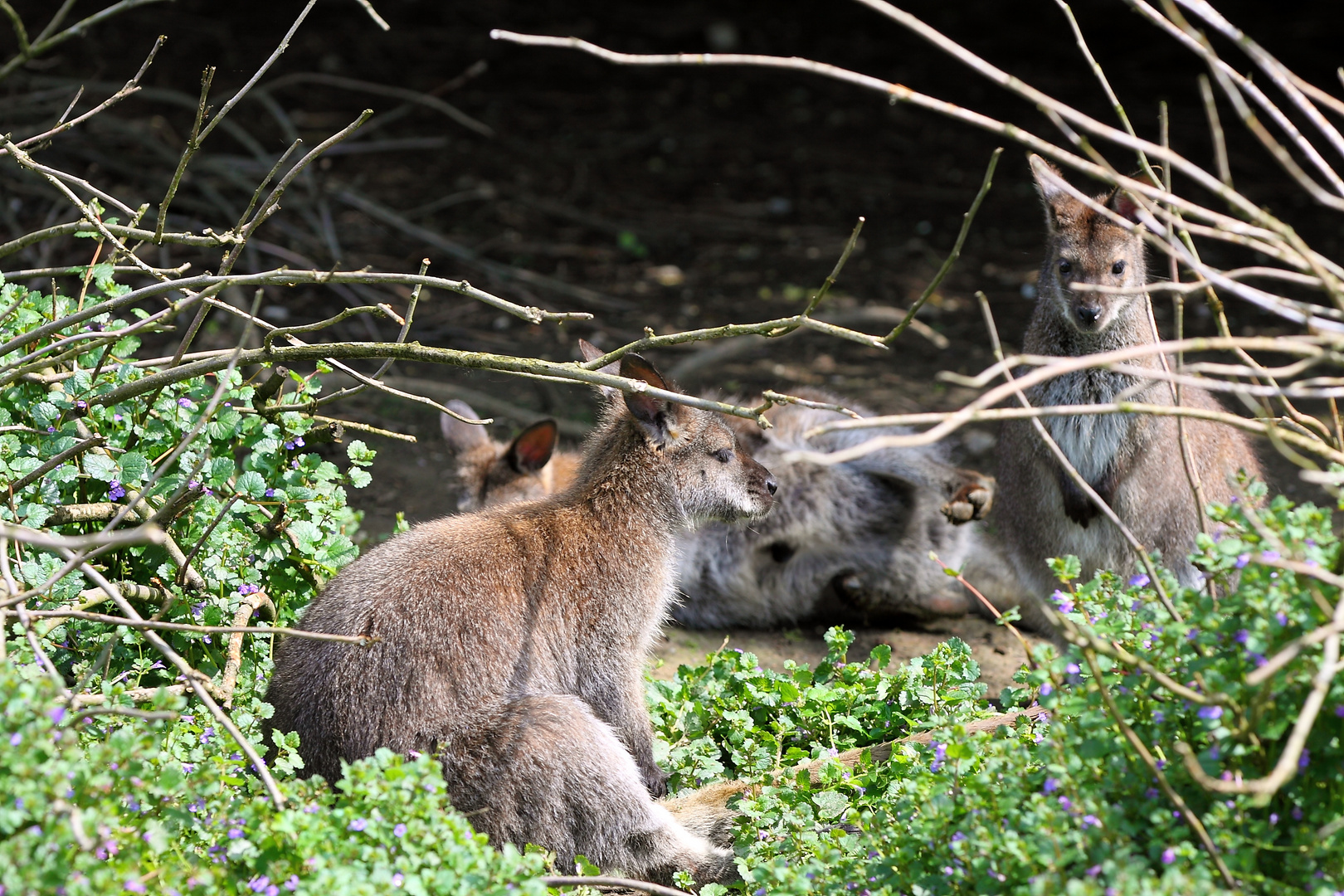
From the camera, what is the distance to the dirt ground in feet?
24.7

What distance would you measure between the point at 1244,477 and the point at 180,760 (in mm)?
2370

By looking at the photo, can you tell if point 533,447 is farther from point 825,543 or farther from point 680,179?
point 680,179

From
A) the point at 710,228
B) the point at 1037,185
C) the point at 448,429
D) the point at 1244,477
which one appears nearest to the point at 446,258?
the point at 710,228

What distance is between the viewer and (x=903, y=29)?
12.8 meters

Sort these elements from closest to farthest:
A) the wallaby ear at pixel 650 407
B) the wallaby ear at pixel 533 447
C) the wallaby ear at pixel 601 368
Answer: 1. the wallaby ear at pixel 650 407
2. the wallaby ear at pixel 601 368
3. the wallaby ear at pixel 533 447

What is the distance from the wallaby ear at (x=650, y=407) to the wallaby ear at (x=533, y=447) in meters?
1.53

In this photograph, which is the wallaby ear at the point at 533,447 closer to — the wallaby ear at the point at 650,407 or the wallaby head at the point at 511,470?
the wallaby head at the point at 511,470

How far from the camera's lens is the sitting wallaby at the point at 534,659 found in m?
3.15

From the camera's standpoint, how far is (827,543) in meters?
5.84

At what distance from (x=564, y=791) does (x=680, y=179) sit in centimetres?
822

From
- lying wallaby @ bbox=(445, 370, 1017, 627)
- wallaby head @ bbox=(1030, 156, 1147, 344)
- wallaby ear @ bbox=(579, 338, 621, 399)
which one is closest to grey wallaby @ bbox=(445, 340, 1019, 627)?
lying wallaby @ bbox=(445, 370, 1017, 627)

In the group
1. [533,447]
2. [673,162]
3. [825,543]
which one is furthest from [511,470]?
[673,162]

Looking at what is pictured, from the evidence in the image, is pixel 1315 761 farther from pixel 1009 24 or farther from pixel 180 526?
pixel 1009 24

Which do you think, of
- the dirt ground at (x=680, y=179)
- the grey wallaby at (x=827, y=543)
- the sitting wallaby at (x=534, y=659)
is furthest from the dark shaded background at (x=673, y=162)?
the sitting wallaby at (x=534, y=659)
